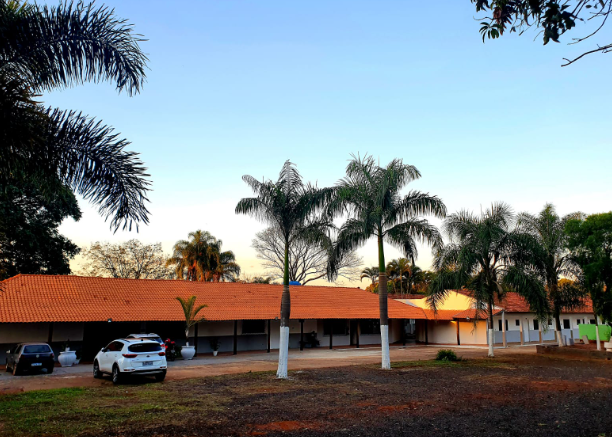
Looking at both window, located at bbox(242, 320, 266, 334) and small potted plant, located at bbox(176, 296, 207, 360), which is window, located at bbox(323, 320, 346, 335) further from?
small potted plant, located at bbox(176, 296, 207, 360)

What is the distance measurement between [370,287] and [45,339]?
60400 millimetres

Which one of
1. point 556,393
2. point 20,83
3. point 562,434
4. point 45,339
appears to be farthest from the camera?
point 45,339

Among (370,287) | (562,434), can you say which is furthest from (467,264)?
(370,287)

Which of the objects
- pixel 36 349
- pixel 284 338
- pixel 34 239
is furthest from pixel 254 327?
pixel 34 239

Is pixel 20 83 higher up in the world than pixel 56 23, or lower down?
lower down

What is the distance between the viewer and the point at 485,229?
24875 mm

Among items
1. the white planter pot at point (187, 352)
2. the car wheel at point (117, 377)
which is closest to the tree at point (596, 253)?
the white planter pot at point (187, 352)

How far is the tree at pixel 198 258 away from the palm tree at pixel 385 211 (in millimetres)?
30277

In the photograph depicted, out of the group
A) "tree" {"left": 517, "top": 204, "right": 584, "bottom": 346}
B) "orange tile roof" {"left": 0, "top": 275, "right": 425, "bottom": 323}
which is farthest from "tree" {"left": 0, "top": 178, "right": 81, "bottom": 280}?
"tree" {"left": 517, "top": 204, "right": 584, "bottom": 346}

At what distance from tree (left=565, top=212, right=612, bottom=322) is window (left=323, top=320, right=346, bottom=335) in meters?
18.2

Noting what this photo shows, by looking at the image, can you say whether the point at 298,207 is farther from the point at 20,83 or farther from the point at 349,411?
the point at 20,83

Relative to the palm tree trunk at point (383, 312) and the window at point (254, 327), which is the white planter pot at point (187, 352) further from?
the palm tree trunk at point (383, 312)

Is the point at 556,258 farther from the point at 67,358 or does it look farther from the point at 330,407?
the point at 67,358

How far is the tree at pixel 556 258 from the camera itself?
28844 millimetres
